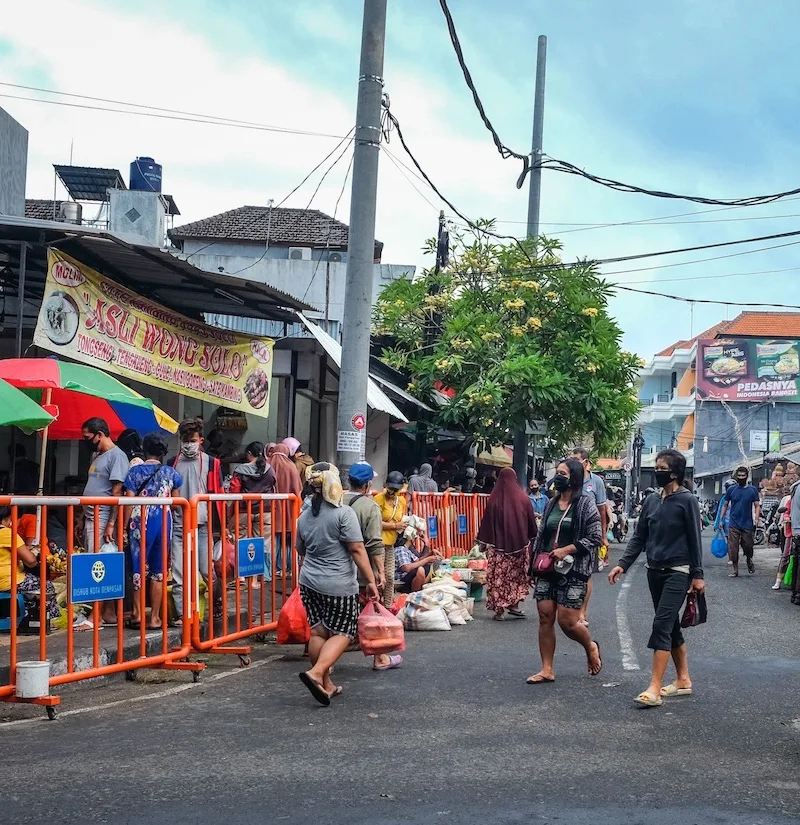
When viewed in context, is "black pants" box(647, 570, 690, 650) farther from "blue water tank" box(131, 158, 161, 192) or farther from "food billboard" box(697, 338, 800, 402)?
"food billboard" box(697, 338, 800, 402)

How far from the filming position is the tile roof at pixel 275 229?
38.8 metres

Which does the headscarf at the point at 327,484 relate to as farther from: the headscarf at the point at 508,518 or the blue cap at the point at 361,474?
the headscarf at the point at 508,518

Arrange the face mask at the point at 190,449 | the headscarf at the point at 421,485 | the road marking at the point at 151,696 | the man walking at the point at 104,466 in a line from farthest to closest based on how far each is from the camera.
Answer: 1. the headscarf at the point at 421,485
2. the face mask at the point at 190,449
3. the man walking at the point at 104,466
4. the road marking at the point at 151,696

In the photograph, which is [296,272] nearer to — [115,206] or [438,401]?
[115,206]

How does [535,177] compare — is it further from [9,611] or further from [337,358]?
[9,611]

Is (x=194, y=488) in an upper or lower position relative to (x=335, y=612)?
upper

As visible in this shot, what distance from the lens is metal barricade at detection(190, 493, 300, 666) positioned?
→ 28.0 feet

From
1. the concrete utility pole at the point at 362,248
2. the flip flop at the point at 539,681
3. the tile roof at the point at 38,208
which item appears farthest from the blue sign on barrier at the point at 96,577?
the tile roof at the point at 38,208

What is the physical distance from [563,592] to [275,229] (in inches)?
1317

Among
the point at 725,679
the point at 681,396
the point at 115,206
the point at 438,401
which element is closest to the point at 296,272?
the point at 115,206

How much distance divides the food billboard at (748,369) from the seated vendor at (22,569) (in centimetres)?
6149

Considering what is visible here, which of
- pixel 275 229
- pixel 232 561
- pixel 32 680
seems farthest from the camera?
pixel 275 229

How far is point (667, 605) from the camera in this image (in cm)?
734

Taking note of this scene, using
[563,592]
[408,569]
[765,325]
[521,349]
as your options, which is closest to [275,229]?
[521,349]
